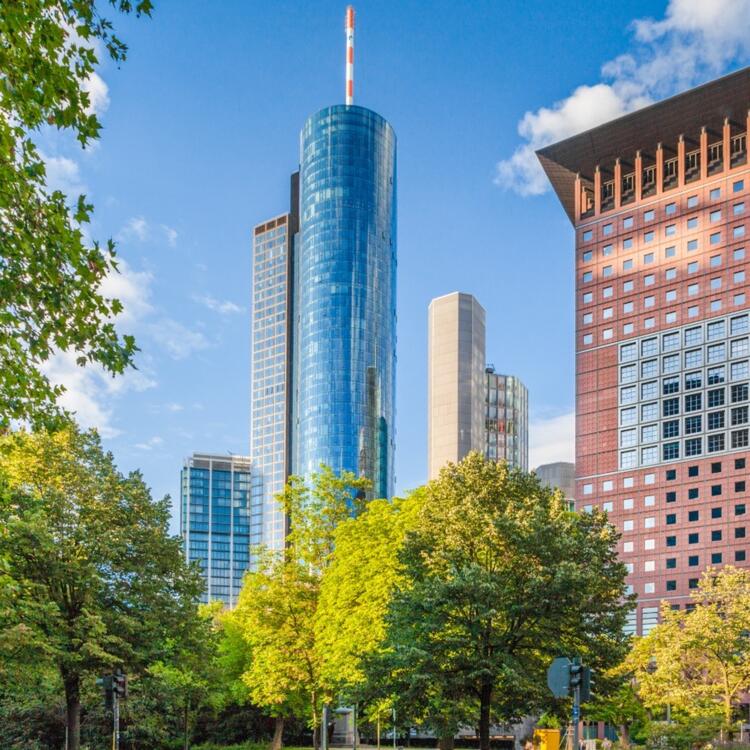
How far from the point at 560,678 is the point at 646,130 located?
139 meters

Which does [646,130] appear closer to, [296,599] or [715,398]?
[715,398]

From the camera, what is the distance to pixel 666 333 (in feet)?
474

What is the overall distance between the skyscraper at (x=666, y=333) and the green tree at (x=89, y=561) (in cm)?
10459

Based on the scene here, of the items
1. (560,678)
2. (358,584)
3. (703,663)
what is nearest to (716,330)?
(703,663)

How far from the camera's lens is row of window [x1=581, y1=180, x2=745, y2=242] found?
14075 cm

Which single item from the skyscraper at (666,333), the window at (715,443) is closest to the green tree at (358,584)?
the skyscraper at (666,333)

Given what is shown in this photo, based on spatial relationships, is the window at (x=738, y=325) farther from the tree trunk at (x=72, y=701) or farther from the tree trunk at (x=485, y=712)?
the tree trunk at (x=72, y=701)

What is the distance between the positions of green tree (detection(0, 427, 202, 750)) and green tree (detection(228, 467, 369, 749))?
547 inches

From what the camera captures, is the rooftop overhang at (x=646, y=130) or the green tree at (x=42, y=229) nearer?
the green tree at (x=42, y=229)

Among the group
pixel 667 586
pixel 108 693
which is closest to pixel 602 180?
pixel 667 586

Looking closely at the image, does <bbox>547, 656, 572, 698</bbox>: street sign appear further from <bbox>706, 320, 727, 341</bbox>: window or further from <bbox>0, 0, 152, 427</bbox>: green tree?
<bbox>706, 320, 727, 341</bbox>: window

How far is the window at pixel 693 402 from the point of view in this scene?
458 ft

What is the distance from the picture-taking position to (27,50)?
1297 centimetres

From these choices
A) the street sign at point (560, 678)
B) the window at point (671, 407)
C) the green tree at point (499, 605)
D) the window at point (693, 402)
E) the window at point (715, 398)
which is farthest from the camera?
the window at point (671, 407)
